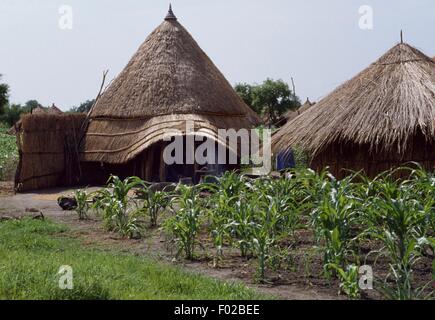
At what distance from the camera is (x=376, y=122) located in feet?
29.1

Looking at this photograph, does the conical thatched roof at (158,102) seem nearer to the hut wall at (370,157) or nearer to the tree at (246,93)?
the hut wall at (370,157)

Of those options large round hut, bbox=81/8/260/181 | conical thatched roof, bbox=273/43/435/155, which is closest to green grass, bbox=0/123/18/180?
large round hut, bbox=81/8/260/181

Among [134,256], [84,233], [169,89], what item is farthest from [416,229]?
[169,89]

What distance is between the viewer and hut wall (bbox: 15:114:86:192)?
1400cm

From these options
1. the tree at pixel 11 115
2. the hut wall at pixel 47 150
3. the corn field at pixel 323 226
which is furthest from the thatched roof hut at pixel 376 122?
the tree at pixel 11 115

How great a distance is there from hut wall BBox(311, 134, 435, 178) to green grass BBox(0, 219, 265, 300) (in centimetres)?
437

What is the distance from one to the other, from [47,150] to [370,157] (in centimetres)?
828

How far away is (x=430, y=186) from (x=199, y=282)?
2.35 metres

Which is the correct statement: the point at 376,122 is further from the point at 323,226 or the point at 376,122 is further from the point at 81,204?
the point at 81,204

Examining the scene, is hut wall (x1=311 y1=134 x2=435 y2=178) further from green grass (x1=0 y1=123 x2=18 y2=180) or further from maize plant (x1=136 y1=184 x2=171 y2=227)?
green grass (x1=0 y1=123 x2=18 y2=180)

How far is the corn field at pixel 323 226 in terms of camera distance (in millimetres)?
4777

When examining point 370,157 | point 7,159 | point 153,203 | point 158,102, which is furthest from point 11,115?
point 153,203

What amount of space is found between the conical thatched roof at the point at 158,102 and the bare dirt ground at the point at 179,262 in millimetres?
3610
